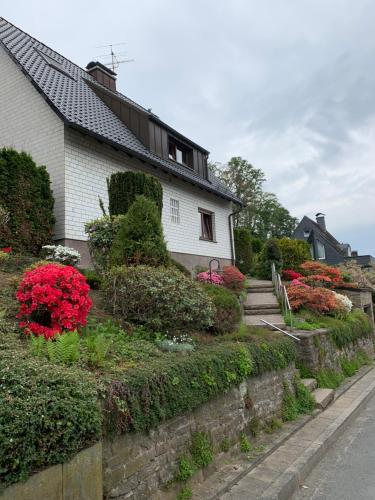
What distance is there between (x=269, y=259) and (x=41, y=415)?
43.1ft

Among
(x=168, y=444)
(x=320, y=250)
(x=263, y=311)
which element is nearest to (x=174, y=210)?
(x=263, y=311)

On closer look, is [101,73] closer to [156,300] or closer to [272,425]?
[156,300]

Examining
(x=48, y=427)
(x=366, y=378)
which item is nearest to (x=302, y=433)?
(x=48, y=427)

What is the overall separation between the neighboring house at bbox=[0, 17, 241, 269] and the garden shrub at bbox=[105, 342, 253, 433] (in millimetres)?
5937

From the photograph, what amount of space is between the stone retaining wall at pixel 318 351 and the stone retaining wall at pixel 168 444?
289cm

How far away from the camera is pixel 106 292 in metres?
5.48

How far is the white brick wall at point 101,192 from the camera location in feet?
31.9

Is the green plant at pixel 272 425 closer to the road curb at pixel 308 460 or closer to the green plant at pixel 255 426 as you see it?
the green plant at pixel 255 426

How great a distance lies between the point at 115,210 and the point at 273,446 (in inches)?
218

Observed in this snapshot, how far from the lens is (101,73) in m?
17.2

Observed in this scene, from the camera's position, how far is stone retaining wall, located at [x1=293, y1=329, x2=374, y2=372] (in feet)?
26.2

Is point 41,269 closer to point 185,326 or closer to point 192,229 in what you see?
point 185,326

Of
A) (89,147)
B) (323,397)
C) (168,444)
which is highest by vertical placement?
(89,147)

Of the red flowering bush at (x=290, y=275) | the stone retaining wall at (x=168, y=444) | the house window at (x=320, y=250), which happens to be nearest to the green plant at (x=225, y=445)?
the stone retaining wall at (x=168, y=444)
